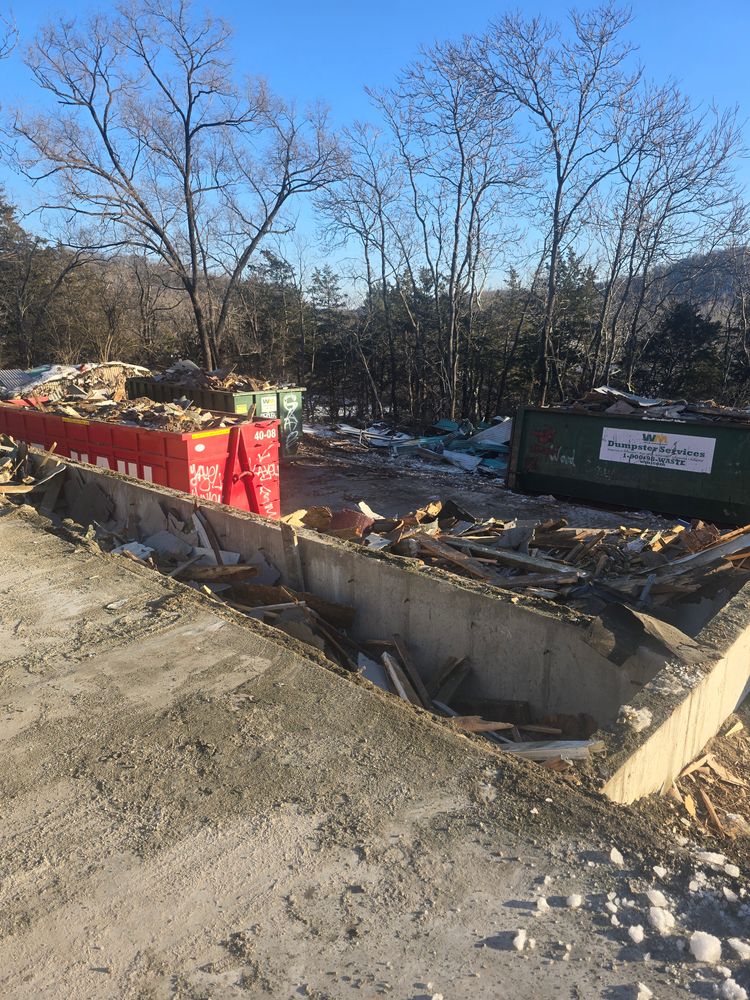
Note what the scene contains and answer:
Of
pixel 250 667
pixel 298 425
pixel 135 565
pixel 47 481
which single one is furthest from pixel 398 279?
pixel 250 667

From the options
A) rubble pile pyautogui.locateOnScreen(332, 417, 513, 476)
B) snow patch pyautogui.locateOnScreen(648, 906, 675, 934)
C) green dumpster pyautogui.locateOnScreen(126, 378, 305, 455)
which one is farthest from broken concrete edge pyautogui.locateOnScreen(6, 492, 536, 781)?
rubble pile pyautogui.locateOnScreen(332, 417, 513, 476)

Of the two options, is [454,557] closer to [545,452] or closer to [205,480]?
[205,480]

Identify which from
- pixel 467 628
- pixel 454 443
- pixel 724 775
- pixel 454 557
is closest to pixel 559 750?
pixel 724 775

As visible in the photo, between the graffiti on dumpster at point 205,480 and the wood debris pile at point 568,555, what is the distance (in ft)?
5.44

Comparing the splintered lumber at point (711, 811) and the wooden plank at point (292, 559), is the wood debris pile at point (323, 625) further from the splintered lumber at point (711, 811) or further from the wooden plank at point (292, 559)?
the splintered lumber at point (711, 811)

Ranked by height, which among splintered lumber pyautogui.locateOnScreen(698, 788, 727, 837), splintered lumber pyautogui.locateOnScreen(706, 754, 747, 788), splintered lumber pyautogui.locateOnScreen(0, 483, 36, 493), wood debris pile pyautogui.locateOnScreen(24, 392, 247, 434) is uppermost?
wood debris pile pyautogui.locateOnScreen(24, 392, 247, 434)

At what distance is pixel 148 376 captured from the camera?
61.6 ft

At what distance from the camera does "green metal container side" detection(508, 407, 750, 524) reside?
11453 mm

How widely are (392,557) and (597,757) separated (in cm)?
253

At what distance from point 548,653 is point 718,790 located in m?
1.22

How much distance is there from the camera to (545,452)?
1359cm

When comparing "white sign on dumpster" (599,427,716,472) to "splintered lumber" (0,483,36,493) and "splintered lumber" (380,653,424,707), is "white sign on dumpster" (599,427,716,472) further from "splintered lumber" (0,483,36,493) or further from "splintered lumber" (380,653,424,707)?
"splintered lumber" (0,483,36,493)

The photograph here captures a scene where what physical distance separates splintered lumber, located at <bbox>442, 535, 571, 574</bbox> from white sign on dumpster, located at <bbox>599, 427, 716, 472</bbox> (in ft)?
22.1

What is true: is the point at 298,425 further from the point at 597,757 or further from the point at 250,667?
the point at 597,757
